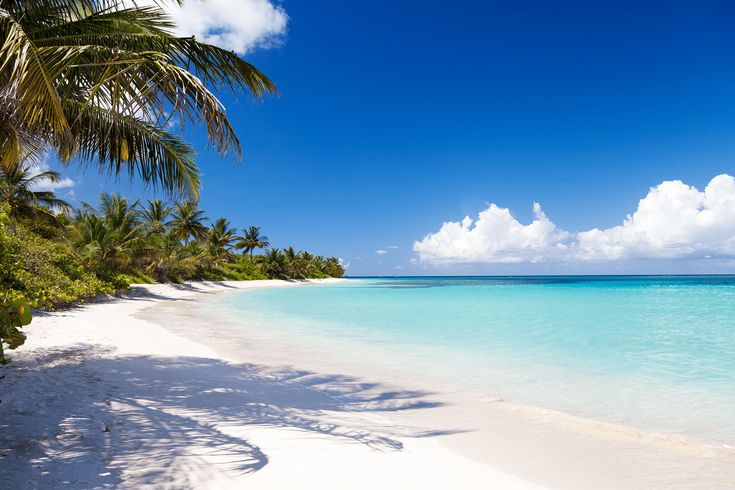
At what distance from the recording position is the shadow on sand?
2711 mm

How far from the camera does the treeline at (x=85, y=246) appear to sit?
37.5 ft

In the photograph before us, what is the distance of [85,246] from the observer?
19766 mm

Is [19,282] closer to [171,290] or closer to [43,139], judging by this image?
[43,139]

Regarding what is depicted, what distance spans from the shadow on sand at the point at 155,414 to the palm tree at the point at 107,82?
2435 mm

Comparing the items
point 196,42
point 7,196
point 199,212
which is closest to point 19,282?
point 196,42

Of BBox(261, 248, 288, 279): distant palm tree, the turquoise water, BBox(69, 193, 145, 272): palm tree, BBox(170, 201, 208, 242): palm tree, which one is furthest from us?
BBox(261, 248, 288, 279): distant palm tree

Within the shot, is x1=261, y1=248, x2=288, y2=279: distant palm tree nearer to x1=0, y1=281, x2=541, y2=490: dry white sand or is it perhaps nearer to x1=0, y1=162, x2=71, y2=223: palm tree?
x1=0, y1=162, x2=71, y2=223: palm tree

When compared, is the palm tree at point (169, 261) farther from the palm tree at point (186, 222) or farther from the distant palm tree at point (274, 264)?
the distant palm tree at point (274, 264)

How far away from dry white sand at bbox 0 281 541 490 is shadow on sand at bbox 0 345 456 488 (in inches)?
0.4

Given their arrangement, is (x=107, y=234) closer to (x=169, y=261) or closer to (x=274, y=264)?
(x=169, y=261)

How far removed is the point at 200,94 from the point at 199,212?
42878 mm

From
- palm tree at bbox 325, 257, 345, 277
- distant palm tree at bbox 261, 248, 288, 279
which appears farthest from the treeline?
palm tree at bbox 325, 257, 345, 277

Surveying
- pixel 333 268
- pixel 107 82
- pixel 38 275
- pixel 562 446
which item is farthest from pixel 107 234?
pixel 333 268

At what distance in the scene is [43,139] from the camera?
19.6 feet
